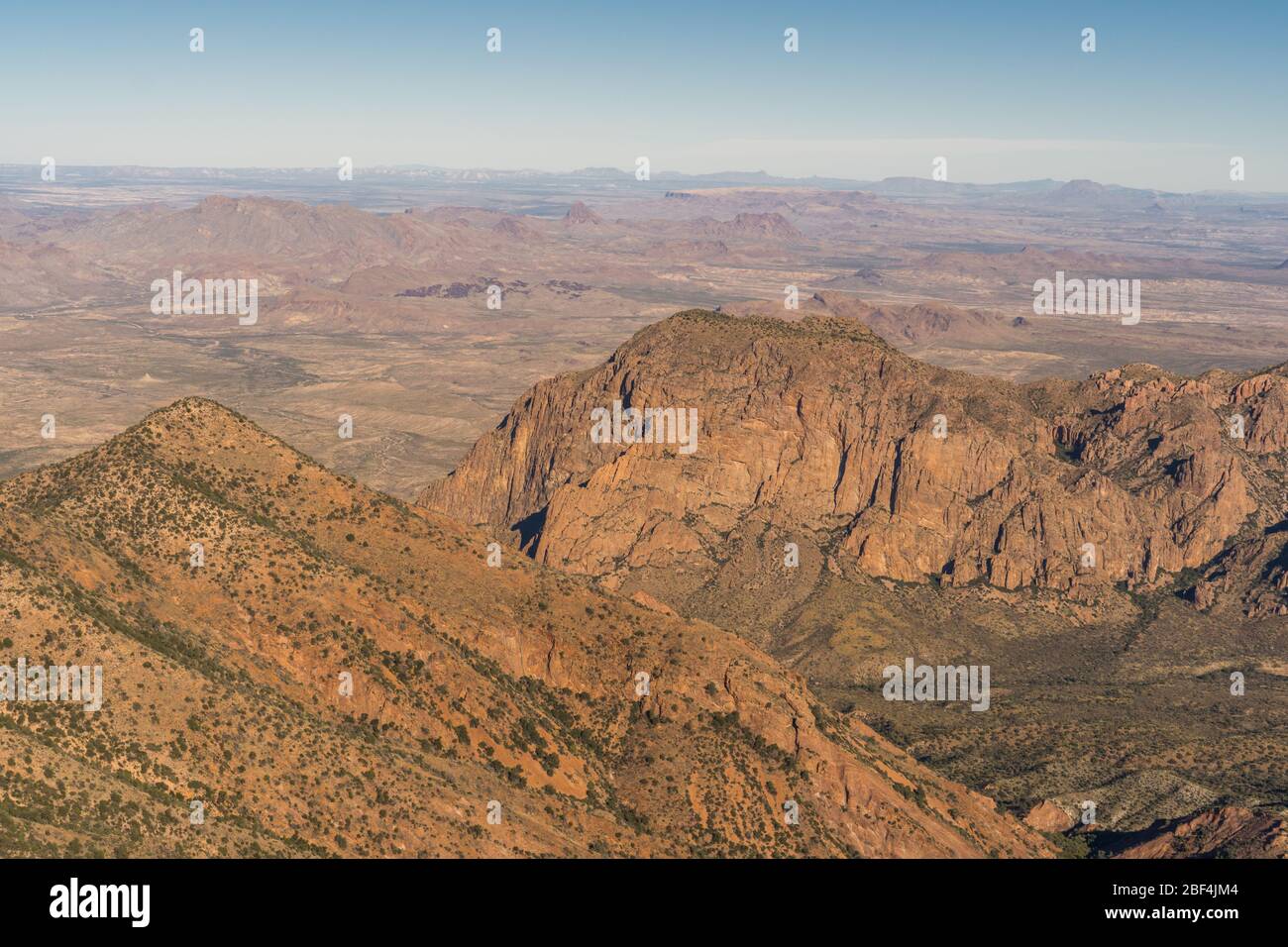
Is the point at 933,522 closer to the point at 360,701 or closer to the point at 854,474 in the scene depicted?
the point at 854,474

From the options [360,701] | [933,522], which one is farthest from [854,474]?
[360,701]

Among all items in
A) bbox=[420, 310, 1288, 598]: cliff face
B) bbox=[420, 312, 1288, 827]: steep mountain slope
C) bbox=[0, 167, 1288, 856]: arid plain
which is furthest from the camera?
bbox=[420, 310, 1288, 598]: cliff face

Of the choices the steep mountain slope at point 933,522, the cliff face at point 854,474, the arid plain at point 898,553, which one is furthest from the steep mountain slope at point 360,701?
the cliff face at point 854,474

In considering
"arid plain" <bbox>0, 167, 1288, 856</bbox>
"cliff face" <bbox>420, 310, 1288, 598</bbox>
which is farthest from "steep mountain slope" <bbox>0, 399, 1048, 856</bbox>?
"cliff face" <bbox>420, 310, 1288, 598</bbox>

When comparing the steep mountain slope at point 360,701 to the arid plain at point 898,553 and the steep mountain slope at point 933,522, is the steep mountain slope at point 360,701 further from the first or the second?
the steep mountain slope at point 933,522

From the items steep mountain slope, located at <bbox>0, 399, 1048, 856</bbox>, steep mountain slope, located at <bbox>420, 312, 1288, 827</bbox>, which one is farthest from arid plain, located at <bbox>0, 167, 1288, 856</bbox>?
steep mountain slope, located at <bbox>0, 399, 1048, 856</bbox>

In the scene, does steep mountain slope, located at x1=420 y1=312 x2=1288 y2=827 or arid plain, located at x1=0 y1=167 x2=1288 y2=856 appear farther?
steep mountain slope, located at x1=420 y1=312 x2=1288 y2=827

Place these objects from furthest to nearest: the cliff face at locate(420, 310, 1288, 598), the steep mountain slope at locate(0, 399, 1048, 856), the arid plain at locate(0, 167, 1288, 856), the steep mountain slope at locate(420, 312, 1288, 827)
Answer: the cliff face at locate(420, 310, 1288, 598), the steep mountain slope at locate(420, 312, 1288, 827), the arid plain at locate(0, 167, 1288, 856), the steep mountain slope at locate(0, 399, 1048, 856)

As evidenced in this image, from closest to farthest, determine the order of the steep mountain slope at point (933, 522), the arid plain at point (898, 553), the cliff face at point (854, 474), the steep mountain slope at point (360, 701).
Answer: the steep mountain slope at point (360, 701)
the arid plain at point (898, 553)
the steep mountain slope at point (933, 522)
the cliff face at point (854, 474)

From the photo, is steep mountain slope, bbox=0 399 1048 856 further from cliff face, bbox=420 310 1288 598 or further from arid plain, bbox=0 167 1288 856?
cliff face, bbox=420 310 1288 598
